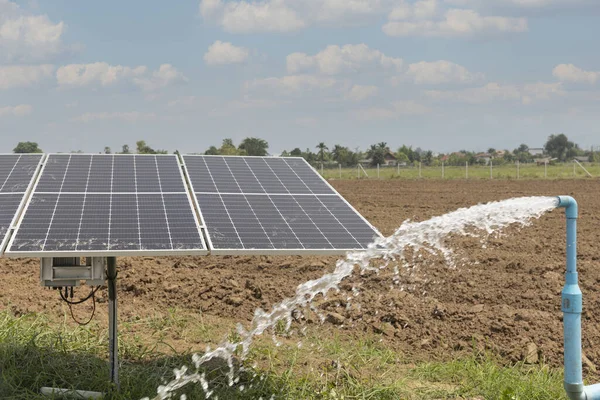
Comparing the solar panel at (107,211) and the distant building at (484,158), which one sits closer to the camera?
the solar panel at (107,211)

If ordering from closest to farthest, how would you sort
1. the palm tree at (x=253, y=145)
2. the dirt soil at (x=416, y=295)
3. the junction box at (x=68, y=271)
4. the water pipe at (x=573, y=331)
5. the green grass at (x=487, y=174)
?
1. the water pipe at (x=573, y=331)
2. the junction box at (x=68, y=271)
3. the dirt soil at (x=416, y=295)
4. the green grass at (x=487, y=174)
5. the palm tree at (x=253, y=145)

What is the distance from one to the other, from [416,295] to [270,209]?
12.5 feet

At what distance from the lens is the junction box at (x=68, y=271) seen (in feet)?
21.2

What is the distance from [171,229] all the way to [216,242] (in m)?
0.49

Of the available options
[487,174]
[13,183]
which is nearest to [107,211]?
[13,183]

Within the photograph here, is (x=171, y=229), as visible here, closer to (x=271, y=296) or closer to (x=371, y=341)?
(x=371, y=341)

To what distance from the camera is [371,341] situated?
28.7ft

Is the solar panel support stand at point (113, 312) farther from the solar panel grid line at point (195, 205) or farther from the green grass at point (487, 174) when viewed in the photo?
the green grass at point (487, 174)

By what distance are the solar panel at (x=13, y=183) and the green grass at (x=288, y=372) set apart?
1691 mm

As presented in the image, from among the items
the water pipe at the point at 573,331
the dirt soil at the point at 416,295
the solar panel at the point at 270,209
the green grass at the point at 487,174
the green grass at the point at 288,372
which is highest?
the solar panel at the point at 270,209

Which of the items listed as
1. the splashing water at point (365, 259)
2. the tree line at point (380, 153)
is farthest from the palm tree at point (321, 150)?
the splashing water at point (365, 259)

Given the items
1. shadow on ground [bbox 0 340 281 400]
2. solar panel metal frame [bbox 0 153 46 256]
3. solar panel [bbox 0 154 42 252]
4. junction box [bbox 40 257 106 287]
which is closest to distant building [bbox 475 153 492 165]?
solar panel [bbox 0 154 42 252]

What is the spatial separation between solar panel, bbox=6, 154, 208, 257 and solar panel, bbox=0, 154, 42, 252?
0.11 metres

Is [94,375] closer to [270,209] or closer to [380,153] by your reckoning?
[270,209]
